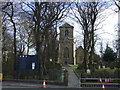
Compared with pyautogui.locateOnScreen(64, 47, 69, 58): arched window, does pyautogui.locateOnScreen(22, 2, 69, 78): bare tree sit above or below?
above

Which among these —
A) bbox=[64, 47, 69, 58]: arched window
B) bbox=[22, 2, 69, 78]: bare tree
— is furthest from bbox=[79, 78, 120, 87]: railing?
bbox=[64, 47, 69, 58]: arched window

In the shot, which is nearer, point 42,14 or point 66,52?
point 42,14

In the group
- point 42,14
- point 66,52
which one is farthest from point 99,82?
point 66,52

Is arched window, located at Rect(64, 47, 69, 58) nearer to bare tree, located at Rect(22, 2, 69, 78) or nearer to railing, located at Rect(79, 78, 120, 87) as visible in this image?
bare tree, located at Rect(22, 2, 69, 78)

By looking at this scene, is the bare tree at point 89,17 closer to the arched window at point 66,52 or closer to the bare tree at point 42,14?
the bare tree at point 42,14

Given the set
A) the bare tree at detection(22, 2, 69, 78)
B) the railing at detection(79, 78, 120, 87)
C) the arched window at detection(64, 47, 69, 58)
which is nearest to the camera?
the railing at detection(79, 78, 120, 87)

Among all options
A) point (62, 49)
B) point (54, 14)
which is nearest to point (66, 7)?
point (54, 14)

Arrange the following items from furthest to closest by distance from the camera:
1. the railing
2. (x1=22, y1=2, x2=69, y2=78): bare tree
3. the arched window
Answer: the arched window, (x1=22, y1=2, x2=69, y2=78): bare tree, the railing

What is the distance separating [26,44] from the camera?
4406cm

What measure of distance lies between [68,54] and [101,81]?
6196 centimetres

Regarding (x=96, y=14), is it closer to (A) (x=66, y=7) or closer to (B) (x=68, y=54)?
(A) (x=66, y=7)

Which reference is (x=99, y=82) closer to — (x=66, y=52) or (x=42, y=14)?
(x=42, y=14)

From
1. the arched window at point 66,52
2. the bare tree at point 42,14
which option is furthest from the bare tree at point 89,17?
the arched window at point 66,52

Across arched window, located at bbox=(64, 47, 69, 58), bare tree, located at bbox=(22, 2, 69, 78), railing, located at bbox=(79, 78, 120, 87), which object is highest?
bare tree, located at bbox=(22, 2, 69, 78)
